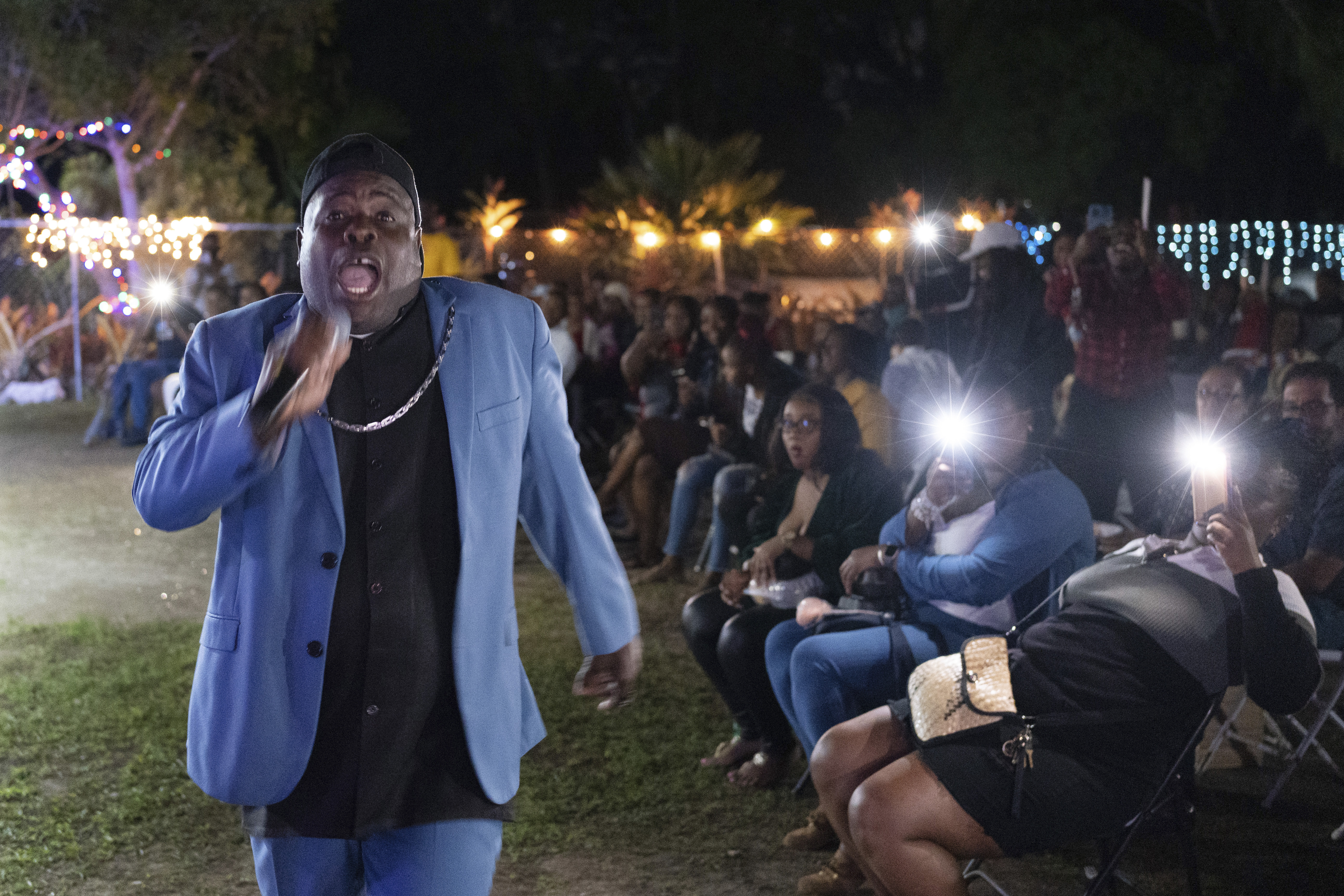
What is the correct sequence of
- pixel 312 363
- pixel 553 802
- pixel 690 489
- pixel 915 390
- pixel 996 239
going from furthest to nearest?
pixel 690 489
pixel 915 390
pixel 996 239
pixel 553 802
pixel 312 363

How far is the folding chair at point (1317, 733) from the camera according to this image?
4.53 m

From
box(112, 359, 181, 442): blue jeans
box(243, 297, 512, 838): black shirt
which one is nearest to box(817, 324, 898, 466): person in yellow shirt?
box(243, 297, 512, 838): black shirt

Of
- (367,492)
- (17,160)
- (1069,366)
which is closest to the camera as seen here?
(367,492)

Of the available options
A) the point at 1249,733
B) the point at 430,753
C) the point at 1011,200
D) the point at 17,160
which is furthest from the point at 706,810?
the point at 1011,200

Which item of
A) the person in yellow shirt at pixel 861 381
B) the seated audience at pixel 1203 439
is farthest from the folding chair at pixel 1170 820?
the person in yellow shirt at pixel 861 381

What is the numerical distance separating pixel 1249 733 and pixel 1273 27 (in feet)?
53.8

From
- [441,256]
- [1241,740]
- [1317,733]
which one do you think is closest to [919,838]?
[1241,740]

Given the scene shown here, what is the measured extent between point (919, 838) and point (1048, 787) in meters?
0.33

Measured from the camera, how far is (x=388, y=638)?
2189 millimetres

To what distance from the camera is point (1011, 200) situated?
86.5 feet

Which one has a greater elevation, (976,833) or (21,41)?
(21,41)

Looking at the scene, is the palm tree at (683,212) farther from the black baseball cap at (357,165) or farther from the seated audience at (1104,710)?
the black baseball cap at (357,165)

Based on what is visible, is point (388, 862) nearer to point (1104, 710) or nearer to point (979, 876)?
point (1104, 710)

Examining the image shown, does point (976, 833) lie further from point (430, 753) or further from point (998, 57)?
point (998, 57)
